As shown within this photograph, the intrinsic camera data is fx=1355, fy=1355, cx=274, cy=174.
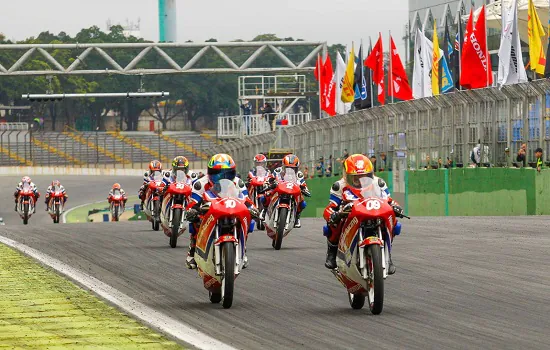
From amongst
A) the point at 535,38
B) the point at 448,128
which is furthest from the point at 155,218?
the point at 535,38

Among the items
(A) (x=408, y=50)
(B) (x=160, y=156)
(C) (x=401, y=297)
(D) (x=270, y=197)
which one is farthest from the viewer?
(B) (x=160, y=156)

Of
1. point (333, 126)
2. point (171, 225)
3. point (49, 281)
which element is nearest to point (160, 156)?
point (333, 126)

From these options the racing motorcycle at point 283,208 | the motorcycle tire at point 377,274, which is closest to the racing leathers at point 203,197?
the motorcycle tire at point 377,274

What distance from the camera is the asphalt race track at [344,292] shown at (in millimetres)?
10516

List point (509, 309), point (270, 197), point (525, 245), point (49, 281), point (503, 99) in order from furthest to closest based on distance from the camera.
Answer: point (503, 99) < point (270, 197) < point (525, 245) < point (49, 281) < point (509, 309)

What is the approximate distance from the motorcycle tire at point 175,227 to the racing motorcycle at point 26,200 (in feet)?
69.3

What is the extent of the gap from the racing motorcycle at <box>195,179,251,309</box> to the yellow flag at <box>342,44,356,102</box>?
3505cm

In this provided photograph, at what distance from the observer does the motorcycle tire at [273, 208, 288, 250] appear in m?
21.3

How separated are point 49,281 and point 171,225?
297 inches

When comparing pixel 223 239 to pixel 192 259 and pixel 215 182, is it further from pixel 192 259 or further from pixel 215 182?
pixel 192 259

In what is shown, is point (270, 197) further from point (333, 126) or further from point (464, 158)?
point (333, 126)

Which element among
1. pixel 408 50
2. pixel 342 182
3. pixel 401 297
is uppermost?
pixel 408 50

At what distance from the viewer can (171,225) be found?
23.0 metres

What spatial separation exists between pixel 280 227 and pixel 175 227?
2.11 meters
